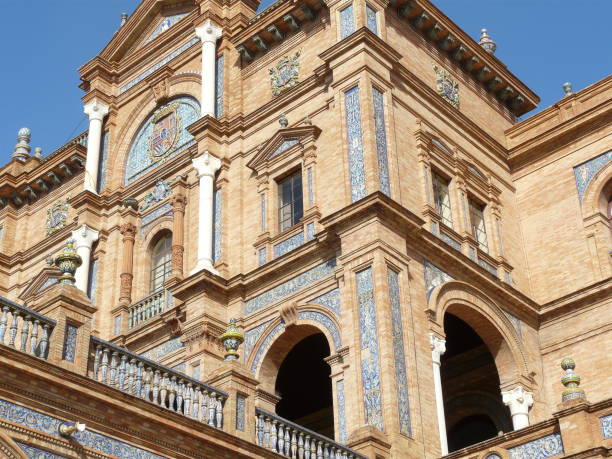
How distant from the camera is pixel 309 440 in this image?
16.9 m

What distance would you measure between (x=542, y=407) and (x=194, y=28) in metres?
12.8

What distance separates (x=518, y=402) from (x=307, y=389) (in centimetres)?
629

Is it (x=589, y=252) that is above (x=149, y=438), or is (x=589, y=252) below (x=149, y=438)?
above

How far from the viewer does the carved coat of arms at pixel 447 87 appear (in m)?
25.1

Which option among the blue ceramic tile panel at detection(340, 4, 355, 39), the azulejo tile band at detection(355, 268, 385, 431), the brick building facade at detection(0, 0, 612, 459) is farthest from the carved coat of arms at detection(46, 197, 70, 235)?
the azulejo tile band at detection(355, 268, 385, 431)

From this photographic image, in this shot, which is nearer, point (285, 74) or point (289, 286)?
point (289, 286)

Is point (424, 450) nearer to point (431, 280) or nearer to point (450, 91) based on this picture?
point (431, 280)

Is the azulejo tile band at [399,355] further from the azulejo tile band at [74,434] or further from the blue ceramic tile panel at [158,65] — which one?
the blue ceramic tile panel at [158,65]

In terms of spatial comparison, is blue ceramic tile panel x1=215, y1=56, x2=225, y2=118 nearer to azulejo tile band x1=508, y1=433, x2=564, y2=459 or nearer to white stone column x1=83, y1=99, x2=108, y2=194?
white stone column x1=83, y1=99, x2=108, y2=194

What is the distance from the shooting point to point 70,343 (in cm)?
1370

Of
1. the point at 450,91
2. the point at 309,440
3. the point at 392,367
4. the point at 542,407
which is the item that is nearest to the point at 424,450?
the point at 392,367

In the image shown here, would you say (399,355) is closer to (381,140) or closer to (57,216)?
(381,140)

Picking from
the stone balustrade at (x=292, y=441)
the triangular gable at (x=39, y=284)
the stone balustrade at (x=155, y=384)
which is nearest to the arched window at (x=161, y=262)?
the triangular gable at (x=39, y=284)

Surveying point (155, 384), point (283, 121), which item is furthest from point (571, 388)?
point (283, 121)
